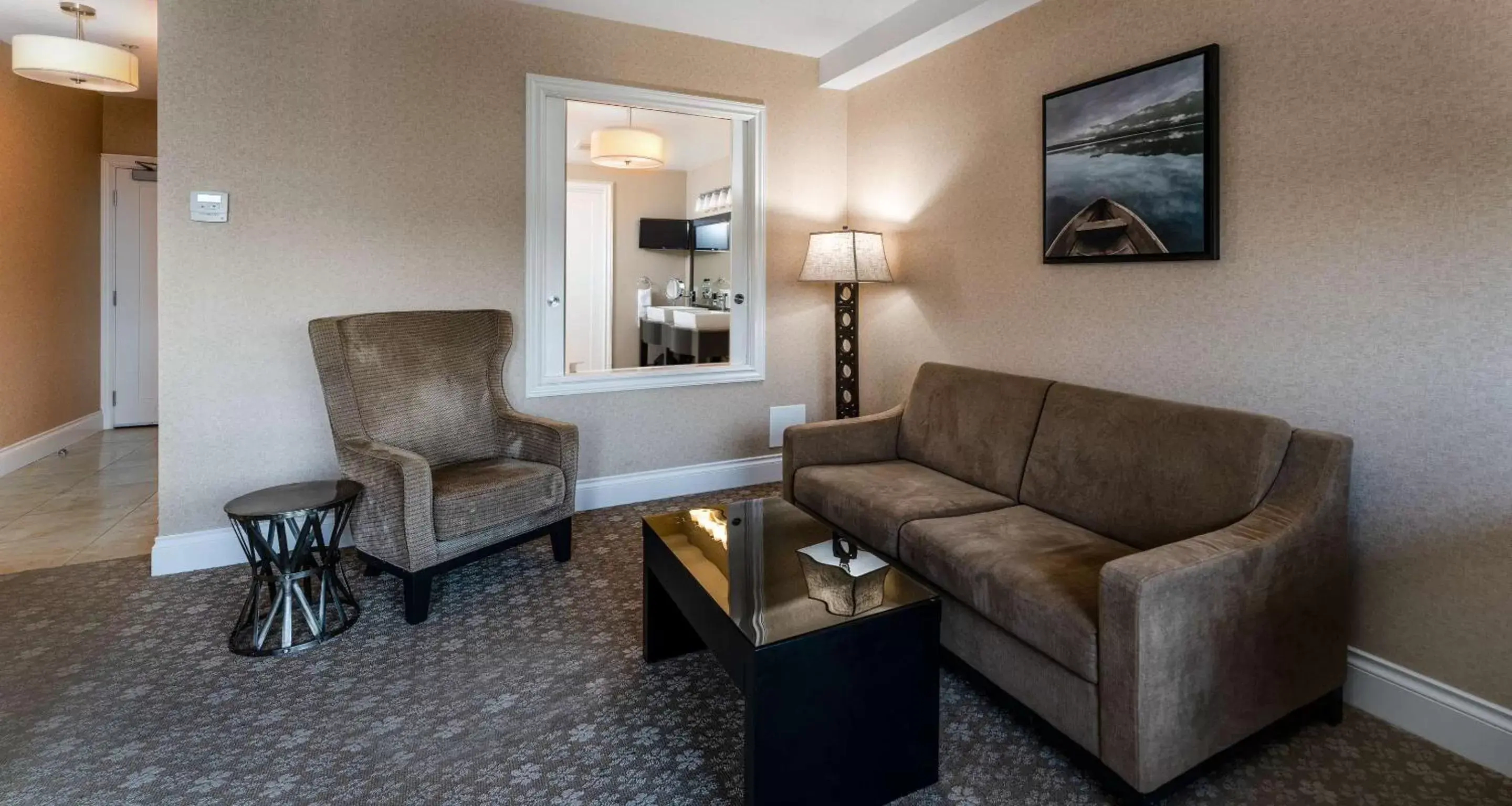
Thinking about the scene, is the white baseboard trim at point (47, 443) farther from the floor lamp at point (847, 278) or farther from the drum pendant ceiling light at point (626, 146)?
the floor lamp at point (847, 278)

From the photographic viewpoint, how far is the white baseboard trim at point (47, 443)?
461cm

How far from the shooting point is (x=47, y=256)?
16.4ft

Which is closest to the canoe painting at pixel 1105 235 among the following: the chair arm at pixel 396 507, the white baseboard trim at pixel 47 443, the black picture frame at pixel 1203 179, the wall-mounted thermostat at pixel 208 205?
the black picture frame at pixel 1203 179

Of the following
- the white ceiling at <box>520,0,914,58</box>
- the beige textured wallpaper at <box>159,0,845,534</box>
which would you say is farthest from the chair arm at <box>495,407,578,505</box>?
the white ceiling at <box>520,0,914,58</box>

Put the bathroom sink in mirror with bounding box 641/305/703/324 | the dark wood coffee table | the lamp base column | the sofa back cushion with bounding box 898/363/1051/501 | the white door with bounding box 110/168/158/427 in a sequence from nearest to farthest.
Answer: the dark wood coffee table
the sofa back cushion with bounding box 898/363/1051/501
the lamp base column
the white door with bounding box 110/168/158/427
the bathroom sink in mirror with bounding box 641/305/703/324

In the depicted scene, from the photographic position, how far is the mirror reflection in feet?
22.2

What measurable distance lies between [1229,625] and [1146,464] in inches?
27.0

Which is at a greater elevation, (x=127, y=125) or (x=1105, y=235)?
(x=127, y=125)

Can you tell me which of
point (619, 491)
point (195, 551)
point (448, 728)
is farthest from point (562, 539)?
point (195, 551)

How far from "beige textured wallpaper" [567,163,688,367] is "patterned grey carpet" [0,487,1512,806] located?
4888 mm

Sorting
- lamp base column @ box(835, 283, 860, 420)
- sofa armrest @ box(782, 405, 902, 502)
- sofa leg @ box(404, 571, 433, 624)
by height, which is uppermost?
lamp base column @ box(835, 283, 860, 420)

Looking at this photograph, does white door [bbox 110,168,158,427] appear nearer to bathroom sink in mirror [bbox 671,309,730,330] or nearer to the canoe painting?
bathroom sink in mirror [bbox 671,309,730,330]

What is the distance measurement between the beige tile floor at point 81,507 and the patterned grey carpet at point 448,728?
0.54 m

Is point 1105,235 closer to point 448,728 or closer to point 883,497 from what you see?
point 883,497
